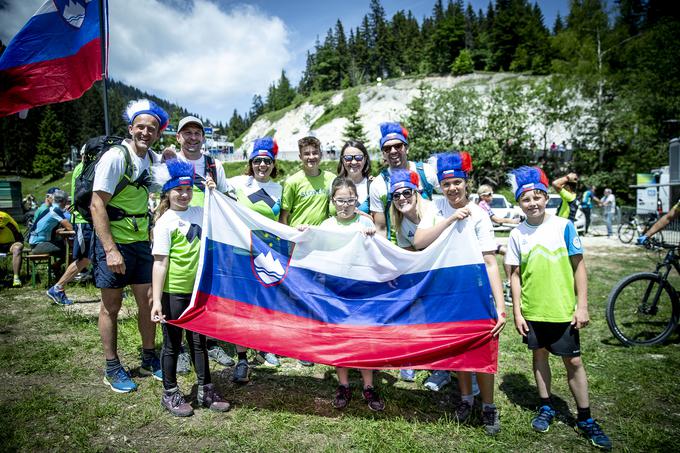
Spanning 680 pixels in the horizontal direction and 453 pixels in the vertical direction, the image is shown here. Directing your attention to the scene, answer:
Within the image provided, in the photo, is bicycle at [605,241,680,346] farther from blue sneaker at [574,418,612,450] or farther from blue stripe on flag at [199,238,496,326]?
blue stripe on flag at [199,238,496,326]

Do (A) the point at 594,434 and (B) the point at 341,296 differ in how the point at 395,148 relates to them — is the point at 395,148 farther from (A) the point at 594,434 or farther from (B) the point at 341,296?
(A) the point at 594,434

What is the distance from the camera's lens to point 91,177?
148 inches

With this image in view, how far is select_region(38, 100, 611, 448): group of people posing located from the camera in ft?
11.1

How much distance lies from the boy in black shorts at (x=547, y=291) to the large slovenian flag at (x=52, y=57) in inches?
234

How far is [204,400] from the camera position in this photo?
3697mm

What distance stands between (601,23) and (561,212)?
Result: 37.5 m

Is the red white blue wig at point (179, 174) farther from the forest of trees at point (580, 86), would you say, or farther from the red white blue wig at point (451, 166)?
the forest of trees at point (580, 86)

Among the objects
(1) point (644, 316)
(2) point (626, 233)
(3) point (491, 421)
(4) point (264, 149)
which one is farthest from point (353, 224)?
(2) point (626, 233)

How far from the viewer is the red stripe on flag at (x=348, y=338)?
331cm

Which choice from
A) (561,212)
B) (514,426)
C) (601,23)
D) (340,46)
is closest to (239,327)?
(514,426)

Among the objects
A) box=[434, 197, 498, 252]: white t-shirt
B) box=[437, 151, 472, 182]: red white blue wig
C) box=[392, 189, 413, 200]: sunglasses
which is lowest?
box=[434, 197, 498, 252]: white t-shirt

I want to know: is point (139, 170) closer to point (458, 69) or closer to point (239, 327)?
point (239, 327)

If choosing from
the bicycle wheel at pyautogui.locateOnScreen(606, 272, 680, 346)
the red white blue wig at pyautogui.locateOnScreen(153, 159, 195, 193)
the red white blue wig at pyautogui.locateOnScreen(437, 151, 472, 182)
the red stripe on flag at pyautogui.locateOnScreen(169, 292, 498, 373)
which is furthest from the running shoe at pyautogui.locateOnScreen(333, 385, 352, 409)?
the bicycle wheel at pyautogui.locateOnScreen(606, 272, 680, 346)

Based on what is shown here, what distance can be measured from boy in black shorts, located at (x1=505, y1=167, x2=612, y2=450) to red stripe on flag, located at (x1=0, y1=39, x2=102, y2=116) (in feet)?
19.4
